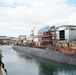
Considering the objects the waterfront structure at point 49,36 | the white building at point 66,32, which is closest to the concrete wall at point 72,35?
the white building at point 66,32

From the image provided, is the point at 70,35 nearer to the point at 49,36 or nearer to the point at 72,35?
the point at 72,35

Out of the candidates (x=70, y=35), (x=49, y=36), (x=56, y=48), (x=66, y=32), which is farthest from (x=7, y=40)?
(x=56, y=48)

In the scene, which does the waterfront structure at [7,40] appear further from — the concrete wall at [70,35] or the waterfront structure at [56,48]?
the concrete wall at [70,35]

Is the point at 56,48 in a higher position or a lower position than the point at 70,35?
lower

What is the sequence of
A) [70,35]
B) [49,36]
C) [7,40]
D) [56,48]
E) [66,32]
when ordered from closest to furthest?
[56,48] < [70,35] < [66,32] < [49,36] < [7,40]

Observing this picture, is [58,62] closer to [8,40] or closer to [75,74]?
[75,74]

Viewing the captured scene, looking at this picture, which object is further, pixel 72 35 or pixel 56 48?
pixel 72 35

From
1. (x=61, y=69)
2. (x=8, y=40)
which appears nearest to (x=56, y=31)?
(x=61, y=69)

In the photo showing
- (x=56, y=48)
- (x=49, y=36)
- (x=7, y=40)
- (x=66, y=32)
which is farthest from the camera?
(x=7, y=40)

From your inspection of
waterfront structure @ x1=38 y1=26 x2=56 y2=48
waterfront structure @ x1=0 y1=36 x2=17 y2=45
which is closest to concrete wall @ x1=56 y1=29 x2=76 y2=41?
waterfront structure @ x1=38 y1=26 x2=56 y2=48

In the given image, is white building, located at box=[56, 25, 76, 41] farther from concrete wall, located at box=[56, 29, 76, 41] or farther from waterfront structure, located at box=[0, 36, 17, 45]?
waterfront structure, located at box=[0, 36, 17, 45]

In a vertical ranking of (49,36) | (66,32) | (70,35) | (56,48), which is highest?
(66,32)

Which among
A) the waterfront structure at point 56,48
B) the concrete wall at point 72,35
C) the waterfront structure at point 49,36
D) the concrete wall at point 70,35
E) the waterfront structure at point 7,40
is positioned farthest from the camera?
the waterfront structure at point 7,40

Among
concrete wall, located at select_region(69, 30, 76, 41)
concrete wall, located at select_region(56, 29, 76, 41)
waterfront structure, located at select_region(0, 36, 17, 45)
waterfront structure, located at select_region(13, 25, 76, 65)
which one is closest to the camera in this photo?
waterfront structure, located at select_region(13, 25, 76, 65)
